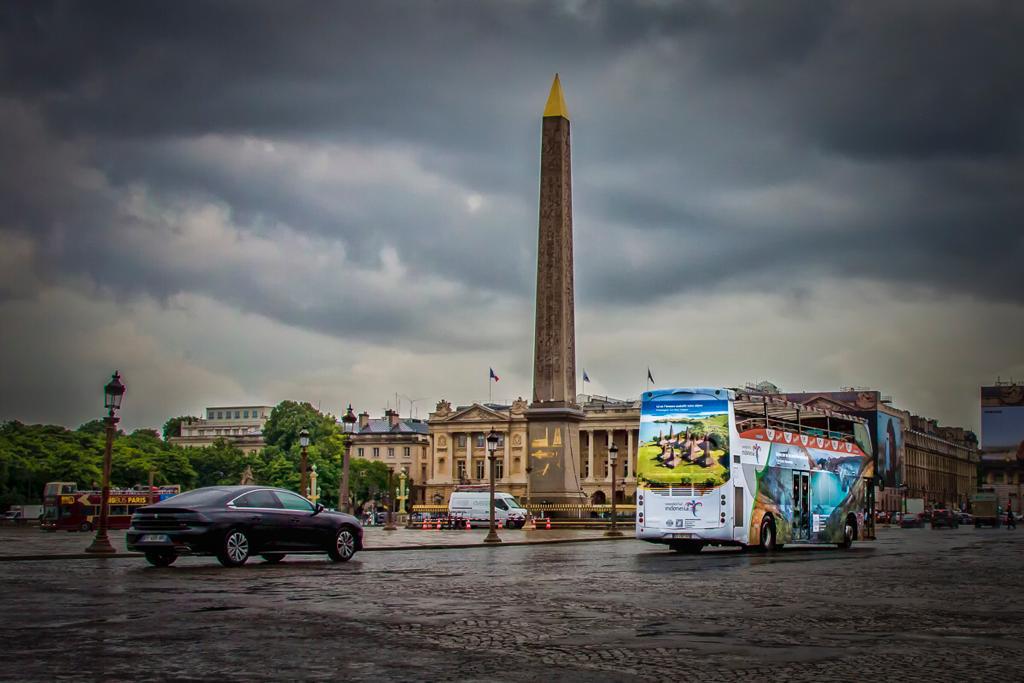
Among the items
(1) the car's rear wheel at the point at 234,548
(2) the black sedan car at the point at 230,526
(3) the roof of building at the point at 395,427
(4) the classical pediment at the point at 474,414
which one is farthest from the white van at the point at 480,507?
(3) the roof of building at the point at 395,427

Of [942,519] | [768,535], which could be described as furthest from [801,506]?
[942,519]

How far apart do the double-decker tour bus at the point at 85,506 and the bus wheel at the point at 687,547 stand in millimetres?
31639

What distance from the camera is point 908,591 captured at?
56.1 feet

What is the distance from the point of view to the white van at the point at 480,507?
74688 mm

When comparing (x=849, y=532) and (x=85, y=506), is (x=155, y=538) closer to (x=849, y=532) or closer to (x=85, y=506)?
(x=849, y=532)

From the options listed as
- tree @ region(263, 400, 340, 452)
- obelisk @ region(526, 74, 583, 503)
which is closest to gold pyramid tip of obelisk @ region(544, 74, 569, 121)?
obelisk @ region(526, 74, 583, 503)

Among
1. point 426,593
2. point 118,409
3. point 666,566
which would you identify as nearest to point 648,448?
point 666,566

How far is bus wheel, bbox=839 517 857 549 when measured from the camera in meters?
37.5

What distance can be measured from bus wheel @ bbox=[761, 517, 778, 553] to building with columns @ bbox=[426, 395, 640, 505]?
396 feet

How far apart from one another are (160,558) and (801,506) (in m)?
19.5

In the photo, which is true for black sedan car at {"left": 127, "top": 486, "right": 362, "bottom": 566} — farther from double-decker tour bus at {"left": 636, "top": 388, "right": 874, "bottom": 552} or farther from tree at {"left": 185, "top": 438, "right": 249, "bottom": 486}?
tree at {"left": 185, "top": 438, "right": 249, "bottom": 486}

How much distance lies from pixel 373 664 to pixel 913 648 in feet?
15.2

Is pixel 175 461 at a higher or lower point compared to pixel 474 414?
lower

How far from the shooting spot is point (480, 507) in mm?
80500
